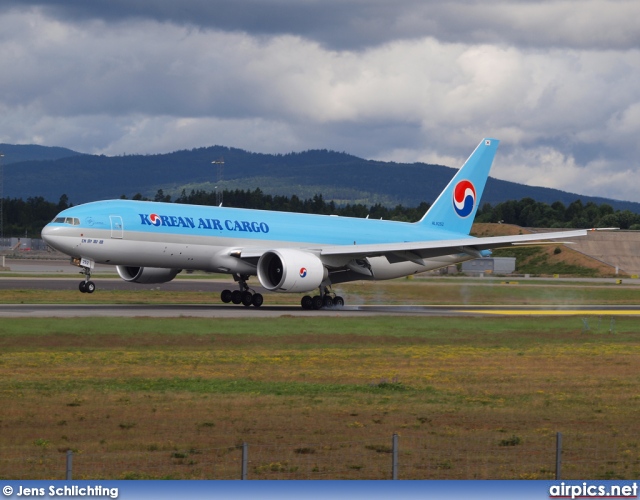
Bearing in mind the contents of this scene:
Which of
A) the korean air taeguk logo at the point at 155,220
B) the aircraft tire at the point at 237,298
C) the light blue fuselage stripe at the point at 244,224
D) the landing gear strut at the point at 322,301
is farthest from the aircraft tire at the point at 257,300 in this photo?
the korean air taeguk logo at the point at 155,220

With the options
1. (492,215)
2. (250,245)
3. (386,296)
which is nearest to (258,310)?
(250,245)

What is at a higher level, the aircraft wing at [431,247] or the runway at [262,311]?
the aircraft wing at [431,247]

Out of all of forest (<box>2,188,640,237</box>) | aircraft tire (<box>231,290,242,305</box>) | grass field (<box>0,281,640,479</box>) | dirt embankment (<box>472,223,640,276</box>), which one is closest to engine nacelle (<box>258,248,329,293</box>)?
aircraft tire (<box>231,290,242,305</box>)

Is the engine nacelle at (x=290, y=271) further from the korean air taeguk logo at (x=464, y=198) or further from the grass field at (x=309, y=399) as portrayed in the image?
the korean air taeguk logo at (x=464, y=198)

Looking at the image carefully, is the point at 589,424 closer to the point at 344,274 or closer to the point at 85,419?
the point at 85,419

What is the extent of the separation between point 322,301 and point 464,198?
14.2 m

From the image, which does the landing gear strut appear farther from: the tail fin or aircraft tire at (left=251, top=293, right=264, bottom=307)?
the tail fin

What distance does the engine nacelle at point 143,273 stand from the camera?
51.8m

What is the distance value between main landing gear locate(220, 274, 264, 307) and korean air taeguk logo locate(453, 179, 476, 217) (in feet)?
51.7

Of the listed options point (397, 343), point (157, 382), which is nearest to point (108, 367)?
point (157, 382)

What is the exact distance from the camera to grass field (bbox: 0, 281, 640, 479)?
1717 centimetres

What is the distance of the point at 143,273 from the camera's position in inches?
2040

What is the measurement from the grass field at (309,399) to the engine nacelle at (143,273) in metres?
11.2

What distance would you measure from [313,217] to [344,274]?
376 cm
